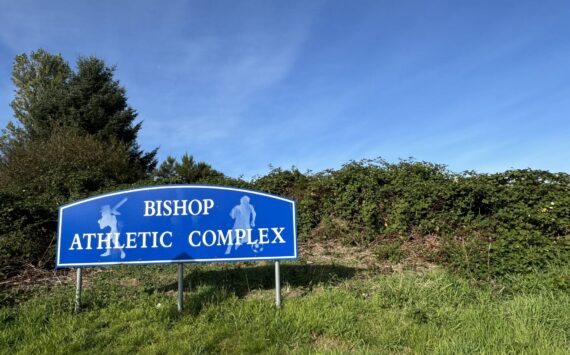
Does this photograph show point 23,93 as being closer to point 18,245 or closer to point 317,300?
point 18,245

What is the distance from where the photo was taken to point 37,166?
1190 centimetres

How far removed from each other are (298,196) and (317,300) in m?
4.32

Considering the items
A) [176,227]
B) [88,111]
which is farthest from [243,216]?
[88,111]

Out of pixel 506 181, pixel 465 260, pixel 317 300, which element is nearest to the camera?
pixel 317 300

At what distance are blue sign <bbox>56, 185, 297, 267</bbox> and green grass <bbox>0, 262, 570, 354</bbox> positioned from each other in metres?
0.55

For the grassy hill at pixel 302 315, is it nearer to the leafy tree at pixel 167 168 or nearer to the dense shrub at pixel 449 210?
the dense shrub at pixel 449 210

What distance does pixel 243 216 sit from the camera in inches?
191

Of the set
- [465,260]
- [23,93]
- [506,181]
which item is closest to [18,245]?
[465,260]

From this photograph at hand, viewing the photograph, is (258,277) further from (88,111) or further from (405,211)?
(88,111)

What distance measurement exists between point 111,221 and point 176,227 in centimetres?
78

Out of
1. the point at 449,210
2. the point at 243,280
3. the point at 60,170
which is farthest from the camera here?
the point at 60,170

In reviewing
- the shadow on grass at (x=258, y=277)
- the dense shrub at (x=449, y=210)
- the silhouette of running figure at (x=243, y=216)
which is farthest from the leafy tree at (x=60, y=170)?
the dense shrub at (x=449, y=210)

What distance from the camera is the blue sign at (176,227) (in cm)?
473

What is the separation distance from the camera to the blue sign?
186 inches
